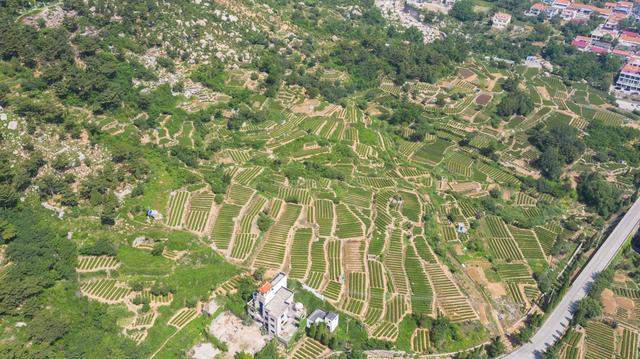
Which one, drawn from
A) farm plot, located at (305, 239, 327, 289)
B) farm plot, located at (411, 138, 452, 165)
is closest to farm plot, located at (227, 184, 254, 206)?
farm plot, located at (305, 239, 327, 289)

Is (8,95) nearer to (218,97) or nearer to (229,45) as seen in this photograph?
(218,97)

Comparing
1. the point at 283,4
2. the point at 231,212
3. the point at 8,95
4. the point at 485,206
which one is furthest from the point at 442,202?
the point at 283,4

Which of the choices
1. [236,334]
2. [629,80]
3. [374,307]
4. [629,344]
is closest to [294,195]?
[374,307]

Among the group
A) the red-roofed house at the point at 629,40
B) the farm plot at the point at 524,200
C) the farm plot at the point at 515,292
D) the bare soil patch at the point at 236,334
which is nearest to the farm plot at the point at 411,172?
the farm plot at the point at 524,200

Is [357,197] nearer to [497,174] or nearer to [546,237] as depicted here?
[546,237]

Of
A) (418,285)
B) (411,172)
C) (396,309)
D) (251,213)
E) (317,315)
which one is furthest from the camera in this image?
(411,172)

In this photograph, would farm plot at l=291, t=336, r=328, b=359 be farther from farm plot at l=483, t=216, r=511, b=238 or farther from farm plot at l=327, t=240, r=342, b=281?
farm plot at l=483, t=216, r=511, b=238

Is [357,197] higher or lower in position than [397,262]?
higher
